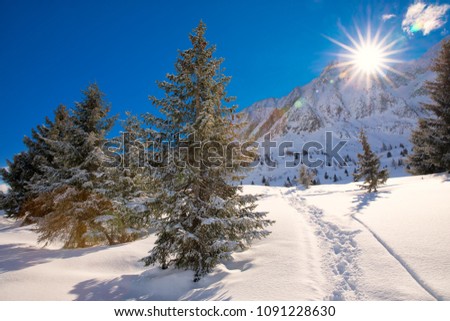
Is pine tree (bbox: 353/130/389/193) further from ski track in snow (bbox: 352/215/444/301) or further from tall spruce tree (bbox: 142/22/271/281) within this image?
tall spruce tree (bbox: 142/22/271/281)

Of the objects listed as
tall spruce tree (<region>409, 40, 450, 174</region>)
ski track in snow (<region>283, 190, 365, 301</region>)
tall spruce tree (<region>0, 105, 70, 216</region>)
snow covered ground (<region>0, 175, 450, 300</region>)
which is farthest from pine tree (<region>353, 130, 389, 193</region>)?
tall spruce tree (<region>0, 105, 70, 216</region>)

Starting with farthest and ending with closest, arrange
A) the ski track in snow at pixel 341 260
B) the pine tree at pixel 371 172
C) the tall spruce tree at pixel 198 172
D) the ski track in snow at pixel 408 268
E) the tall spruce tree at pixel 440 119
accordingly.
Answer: the pine tree at pixel 371 172 < the tall spruce tree at pixel 440 119 < the tall spruce tree at pixel 198 172 < the ski track in snow at pixel 341 260 < the ski track in snow at pixel 408 268

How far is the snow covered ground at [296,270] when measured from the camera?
18.6 feet

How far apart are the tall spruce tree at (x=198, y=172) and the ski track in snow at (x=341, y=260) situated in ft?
7.62

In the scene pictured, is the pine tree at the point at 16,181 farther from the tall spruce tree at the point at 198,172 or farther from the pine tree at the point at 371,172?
the pine tree at the point at 371,172

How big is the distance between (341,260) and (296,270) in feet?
5.23

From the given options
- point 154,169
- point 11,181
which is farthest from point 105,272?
point 11,181

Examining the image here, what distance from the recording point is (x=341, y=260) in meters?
7.32

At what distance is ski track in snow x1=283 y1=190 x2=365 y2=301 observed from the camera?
5.59 m

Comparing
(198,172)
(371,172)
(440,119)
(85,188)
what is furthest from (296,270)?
(440,119)

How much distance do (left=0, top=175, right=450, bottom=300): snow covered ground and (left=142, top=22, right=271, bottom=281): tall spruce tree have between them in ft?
2.98

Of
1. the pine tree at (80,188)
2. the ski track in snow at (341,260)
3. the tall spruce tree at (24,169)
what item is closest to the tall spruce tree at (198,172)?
the ski track in snow at (341,260)

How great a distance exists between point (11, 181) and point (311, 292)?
2769cm

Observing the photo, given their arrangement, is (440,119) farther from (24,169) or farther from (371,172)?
(24,169)
